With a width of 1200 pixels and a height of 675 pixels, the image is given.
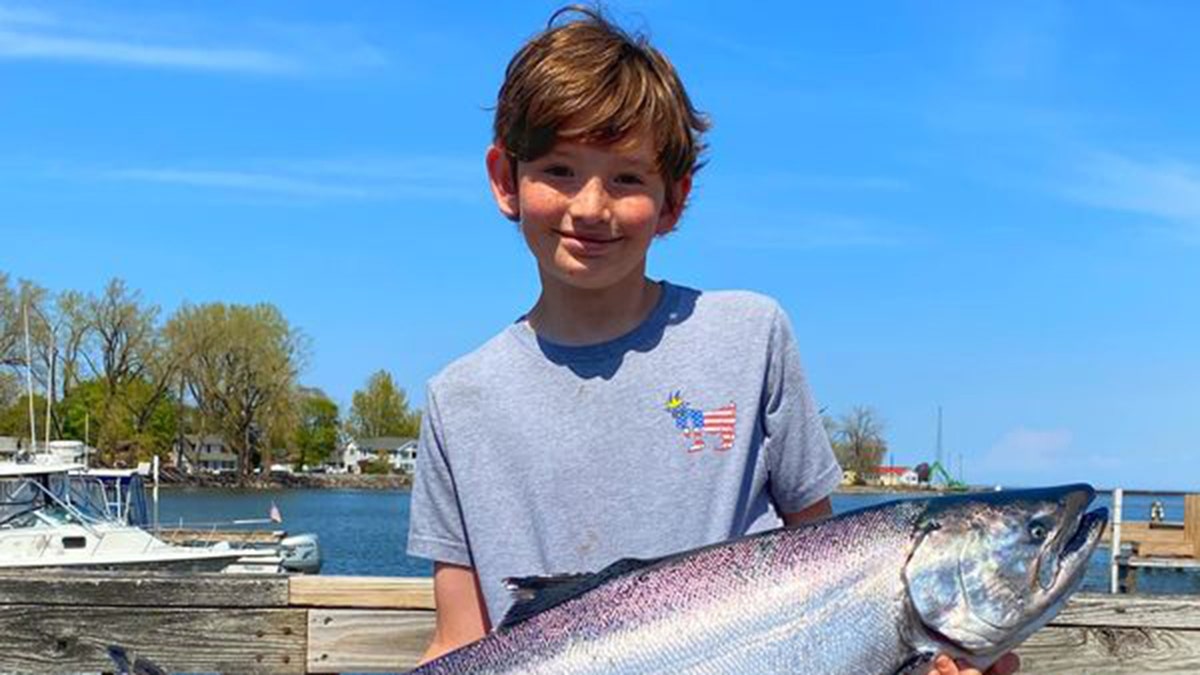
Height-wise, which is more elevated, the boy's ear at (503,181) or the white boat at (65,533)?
the boy's ear at (503,181)

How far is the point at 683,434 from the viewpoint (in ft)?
9.89

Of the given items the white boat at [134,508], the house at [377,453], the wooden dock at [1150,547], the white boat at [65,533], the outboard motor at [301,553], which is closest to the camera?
the white boat at [65,533]

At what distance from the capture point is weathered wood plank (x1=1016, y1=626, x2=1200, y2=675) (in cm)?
401

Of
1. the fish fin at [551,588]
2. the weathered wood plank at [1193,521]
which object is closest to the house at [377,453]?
the weathered wood plank at [1193,521]

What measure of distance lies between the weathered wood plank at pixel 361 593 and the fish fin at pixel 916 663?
1855 millimetres

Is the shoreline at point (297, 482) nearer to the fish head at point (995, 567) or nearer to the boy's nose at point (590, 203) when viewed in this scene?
the boy's nose at point (590, 203)

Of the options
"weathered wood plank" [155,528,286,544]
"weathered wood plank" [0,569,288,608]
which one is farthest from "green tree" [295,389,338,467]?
"weathered wood plank" [0,569,288,608]

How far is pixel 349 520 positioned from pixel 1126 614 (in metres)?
65.0

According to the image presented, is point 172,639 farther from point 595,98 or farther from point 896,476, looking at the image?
point 896,476

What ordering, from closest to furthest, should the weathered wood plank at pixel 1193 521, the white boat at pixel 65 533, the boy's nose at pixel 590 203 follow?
1. the boy's nose at pixel 590 203
2. the white boat at pixel 65 533
3. the weathered wood plank at pixel 1193 521

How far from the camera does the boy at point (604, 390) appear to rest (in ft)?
9.80

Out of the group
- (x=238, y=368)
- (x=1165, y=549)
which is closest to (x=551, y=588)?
(x=1165, y=549)

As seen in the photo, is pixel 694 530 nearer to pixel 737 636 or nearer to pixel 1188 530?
pixel 737 636

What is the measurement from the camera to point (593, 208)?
2.96 meters
